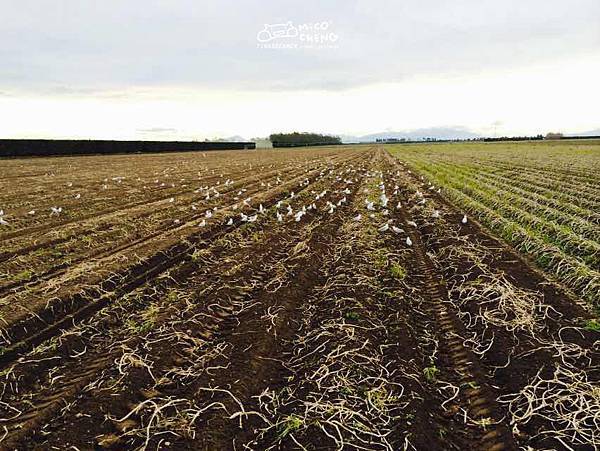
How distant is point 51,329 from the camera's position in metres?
4.36

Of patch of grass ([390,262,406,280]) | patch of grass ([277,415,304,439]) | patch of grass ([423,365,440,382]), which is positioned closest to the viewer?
patch of grass ([277,415,304,439])

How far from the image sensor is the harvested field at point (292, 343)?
2889mm

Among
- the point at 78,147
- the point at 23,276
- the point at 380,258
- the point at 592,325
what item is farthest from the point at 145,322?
the point at 78,147

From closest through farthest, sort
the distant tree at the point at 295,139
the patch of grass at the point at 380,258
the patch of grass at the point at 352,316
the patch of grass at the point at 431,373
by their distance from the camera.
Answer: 1. the patch of grass at the point at 431,373
2. the patch of grass at the point at 352,316
3. the patch of grass at the point at 380,258
4. the distant tree at the point at 295,139

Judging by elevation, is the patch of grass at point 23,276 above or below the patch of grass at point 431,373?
above

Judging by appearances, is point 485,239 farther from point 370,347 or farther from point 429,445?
point 429,445

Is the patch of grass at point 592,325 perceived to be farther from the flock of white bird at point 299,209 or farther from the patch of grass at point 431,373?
the flock of white bird at point 299,209

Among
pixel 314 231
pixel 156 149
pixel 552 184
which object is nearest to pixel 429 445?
pixel 314 231

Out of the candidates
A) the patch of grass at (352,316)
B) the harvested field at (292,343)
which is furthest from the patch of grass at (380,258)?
the patch of grass at (352,316)

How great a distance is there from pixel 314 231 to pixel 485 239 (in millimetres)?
3536

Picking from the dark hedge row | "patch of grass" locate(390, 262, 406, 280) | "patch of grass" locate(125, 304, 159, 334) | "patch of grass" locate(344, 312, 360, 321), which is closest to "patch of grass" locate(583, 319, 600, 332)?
"patch of grass" locate(390, 262, 406, 280)

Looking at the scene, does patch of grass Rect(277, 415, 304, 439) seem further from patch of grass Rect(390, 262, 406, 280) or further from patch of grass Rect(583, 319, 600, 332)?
patch of grass Rect(583, 319, 600, 332)

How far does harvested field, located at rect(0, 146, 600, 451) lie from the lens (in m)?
2.89

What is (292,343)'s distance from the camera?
4047 mm
